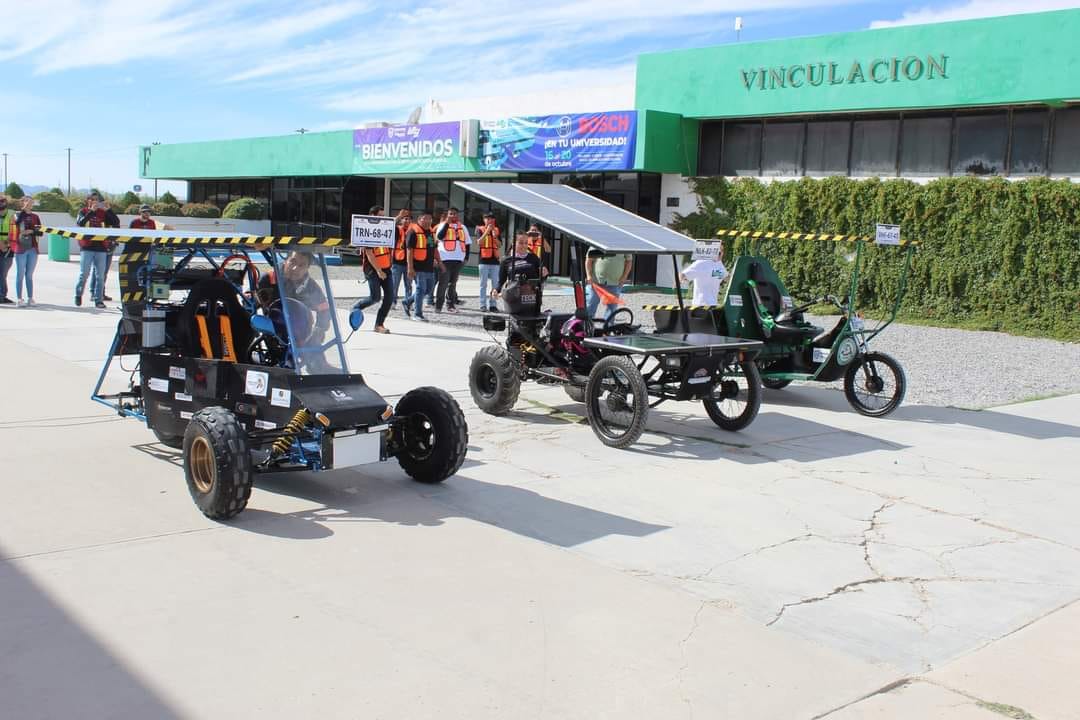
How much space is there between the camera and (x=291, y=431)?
20.6ft

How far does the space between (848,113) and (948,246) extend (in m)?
3.77

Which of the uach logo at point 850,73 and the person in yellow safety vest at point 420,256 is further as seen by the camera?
the uach logo at point 850,73

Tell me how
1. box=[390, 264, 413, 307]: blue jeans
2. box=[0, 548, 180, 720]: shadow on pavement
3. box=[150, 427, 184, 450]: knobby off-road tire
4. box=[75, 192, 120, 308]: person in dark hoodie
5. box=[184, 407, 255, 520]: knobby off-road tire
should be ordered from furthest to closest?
box=[390, 264, 413, 307]: blue jeans < box=[75, 192, 120, 308]: person in dark hoodie < box=[150, 427, 184, 450]: knobby off-road tire < box=[184, 407, 255, 520]: knobby off-road tire < box=[0, 548, 180, 720]: shadow on pavement

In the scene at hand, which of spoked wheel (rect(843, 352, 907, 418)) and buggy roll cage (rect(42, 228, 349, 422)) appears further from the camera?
spoked wheel (rect(843, 352, 907, 418))

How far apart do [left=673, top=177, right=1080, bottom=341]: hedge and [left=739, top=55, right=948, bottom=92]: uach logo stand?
2.06 m

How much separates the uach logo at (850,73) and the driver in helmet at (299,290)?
16808 mm

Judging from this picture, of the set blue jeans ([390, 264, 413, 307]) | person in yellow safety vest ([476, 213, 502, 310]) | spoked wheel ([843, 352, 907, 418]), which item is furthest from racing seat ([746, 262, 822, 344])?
person in yellow safety vest ([476, 213, 502, 310])

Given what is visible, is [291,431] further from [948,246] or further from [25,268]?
[948,246]

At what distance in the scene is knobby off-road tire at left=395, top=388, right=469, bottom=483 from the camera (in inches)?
269

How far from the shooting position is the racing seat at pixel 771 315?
10.7 m

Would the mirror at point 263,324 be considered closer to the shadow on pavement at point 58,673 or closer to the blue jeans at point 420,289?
the shadow on pavement at point 58,673

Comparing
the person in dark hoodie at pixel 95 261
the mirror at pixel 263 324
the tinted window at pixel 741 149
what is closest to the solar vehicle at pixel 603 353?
the mirror at pixel 263 324

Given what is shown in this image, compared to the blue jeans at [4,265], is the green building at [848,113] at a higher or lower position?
higher

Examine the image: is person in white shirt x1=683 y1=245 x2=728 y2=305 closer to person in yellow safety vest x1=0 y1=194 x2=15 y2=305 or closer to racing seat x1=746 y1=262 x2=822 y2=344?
racing seat x1=746 y1=262 x2=822 y2=344
